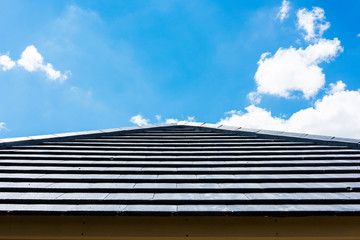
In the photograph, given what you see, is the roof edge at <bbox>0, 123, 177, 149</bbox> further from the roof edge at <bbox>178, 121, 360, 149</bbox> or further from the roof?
the roof edge at <bbox>178, 121, 360, 149</bbox>

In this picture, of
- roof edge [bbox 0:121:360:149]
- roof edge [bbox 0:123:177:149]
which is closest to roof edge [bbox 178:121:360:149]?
roof edge [bbox 0:121:360:149]

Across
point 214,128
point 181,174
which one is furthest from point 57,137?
point 214,128

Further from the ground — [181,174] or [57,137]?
[57,137]

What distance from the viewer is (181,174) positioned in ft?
9.82

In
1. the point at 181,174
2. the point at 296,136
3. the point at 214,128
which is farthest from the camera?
the point at 214,128

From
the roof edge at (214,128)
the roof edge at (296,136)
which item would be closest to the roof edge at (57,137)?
the roof edge at (214,128)

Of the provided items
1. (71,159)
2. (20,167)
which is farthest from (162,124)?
(20,167)

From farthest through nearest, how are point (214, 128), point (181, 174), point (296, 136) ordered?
point (214, 128) → point (296, 136) → point (181, 174)

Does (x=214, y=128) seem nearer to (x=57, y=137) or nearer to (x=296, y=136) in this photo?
(x=296, y=136)

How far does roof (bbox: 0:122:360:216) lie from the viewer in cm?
213

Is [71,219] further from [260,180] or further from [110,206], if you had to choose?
[260,180]

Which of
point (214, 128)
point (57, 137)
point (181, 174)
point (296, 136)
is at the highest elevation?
point (214, 128)

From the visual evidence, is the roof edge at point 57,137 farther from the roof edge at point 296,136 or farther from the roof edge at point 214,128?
the roof edge at point 296,136

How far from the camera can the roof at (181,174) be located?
2.13 m
